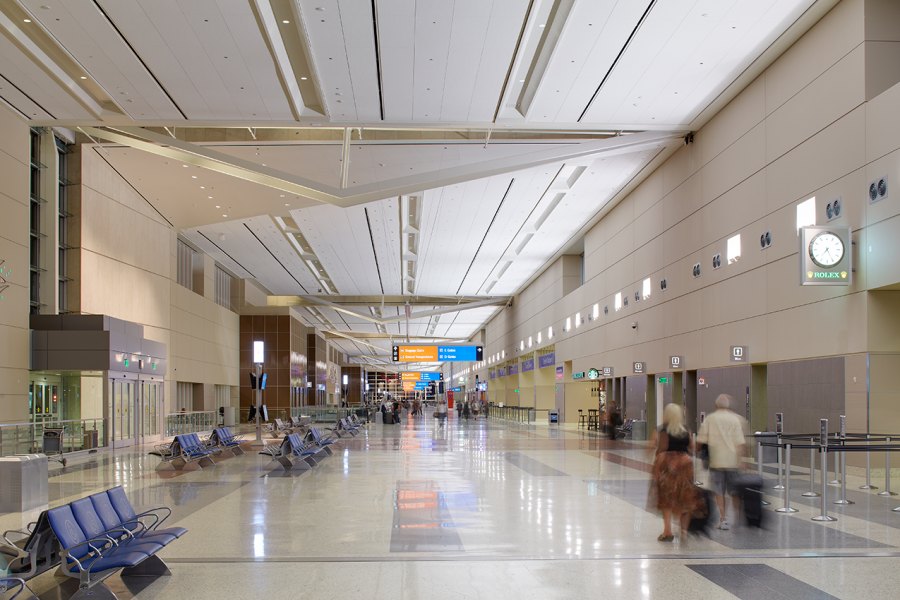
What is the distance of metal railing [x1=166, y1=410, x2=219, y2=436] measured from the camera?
88.9 ft

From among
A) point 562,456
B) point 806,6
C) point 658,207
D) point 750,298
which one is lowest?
point 562,456

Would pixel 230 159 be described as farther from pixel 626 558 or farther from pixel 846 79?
pixel 626 558

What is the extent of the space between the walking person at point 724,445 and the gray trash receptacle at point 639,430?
1740 centimetres

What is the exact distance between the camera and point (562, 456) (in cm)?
1914

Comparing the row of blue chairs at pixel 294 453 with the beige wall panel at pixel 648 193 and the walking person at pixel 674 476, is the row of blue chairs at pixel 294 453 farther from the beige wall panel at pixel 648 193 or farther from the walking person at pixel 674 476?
the beige wall panel at pixel 648 193

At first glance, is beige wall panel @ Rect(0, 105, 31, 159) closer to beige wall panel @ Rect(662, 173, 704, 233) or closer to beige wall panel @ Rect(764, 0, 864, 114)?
beige wall panel @ Rect(662, 173, 704, 233)

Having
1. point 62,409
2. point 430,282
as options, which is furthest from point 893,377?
point 430,282

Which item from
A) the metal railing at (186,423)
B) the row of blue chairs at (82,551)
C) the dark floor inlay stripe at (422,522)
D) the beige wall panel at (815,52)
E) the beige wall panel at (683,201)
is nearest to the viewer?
the row of blue chairs at (82,551)

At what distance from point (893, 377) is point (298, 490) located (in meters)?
9.73

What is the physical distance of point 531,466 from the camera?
1650 centimetres

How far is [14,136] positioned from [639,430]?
19.6 meters

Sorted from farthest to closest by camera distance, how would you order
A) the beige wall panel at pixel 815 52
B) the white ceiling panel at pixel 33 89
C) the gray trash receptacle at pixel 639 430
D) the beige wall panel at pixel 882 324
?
the gray trash receptacle at pixel 639 430
the white ceiling panel at pixel 33 89
the beige wall panel at pixel 815 52
the beige wall panel at pixel 882 324

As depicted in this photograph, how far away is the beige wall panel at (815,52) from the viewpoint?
Result: 1362 centimetres

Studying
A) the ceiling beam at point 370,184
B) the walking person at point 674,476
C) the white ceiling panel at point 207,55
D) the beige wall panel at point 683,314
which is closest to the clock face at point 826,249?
the walking person at point 674,476
